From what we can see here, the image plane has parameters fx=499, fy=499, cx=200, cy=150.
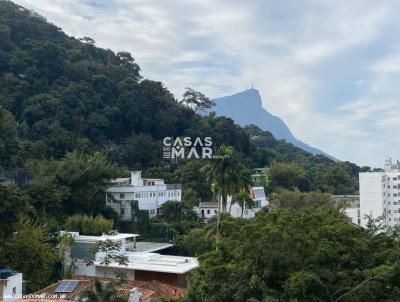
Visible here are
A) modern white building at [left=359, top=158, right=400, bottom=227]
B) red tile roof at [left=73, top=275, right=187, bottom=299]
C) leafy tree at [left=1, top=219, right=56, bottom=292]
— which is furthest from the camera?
modern white building at [left=359, top=158, right=400, bottom=227]

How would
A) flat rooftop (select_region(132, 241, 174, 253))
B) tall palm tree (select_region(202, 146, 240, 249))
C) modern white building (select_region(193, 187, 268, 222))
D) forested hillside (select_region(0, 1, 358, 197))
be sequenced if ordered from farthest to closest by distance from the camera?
forested hillside (select_region(0, 1, 358, 197)) < modern white building (select_region(193, 187, 268, 222)) < flat rooftop (select_region(132, 241, 174, 253)) < tall palm tree (select_region(202, 146, 240, 249))

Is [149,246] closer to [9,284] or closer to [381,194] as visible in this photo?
[9,284]

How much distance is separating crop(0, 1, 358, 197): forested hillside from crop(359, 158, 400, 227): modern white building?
709 centimetres

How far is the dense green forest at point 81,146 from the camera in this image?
80.0 feet

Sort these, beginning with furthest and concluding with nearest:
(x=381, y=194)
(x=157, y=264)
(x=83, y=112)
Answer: (x=381, y=194) → (x=83, y=112) → (x=157, y=264)

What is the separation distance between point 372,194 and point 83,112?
32906 mm

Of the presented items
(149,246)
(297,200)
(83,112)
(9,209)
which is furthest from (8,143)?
(297,200)

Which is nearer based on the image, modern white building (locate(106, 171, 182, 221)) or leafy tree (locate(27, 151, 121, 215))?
leafy tree (locate(27, 151, 121, 215))

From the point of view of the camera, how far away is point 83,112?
51.2 meters

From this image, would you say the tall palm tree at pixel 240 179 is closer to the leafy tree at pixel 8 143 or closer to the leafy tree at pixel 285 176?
the leafy tree at pixel 8 143

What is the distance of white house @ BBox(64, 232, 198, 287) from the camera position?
1007 inches

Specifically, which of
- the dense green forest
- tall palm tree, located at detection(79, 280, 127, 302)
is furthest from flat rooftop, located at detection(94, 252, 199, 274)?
tall palm tree, located at detection(79, 280, 127, 302)

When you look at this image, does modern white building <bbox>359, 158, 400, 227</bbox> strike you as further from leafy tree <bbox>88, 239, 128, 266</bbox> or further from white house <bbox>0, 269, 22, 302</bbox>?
white house <bbox>0, 269, 22, 302</bbox>

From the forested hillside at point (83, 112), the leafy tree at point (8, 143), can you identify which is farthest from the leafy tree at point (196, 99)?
the leafy tree at point (8, 143)
